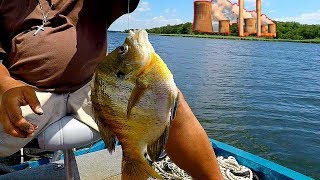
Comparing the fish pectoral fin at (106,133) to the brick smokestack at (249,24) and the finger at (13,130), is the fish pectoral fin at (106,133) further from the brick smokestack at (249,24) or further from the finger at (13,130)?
the brick smokestack at (249,24)

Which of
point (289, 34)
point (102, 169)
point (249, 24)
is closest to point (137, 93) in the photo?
point (102, 169)

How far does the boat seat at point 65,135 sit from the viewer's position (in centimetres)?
156

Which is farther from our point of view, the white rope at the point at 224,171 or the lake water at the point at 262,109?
the lake water at the point at 262,109

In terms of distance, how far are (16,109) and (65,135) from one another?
310 millimetres

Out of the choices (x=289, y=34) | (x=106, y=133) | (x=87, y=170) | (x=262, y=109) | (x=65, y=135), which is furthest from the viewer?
(x=289, y=34)

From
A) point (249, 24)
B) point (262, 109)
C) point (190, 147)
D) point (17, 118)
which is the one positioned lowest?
point (262, 109)

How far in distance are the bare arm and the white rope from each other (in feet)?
5.57

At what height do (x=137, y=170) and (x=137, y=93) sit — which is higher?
(x=137, y=93)

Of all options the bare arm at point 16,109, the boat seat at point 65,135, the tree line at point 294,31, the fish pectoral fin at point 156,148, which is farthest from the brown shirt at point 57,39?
the tree line at point 294,31

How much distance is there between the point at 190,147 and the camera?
1.72m

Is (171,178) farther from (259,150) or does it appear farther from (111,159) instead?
(259,150)

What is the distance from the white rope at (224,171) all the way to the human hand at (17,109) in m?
1.70

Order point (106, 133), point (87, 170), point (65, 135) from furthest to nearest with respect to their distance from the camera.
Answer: point (87, 170) < point (65, 135) < point (106, 133)

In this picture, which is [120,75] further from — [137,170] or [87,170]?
[87,170]
